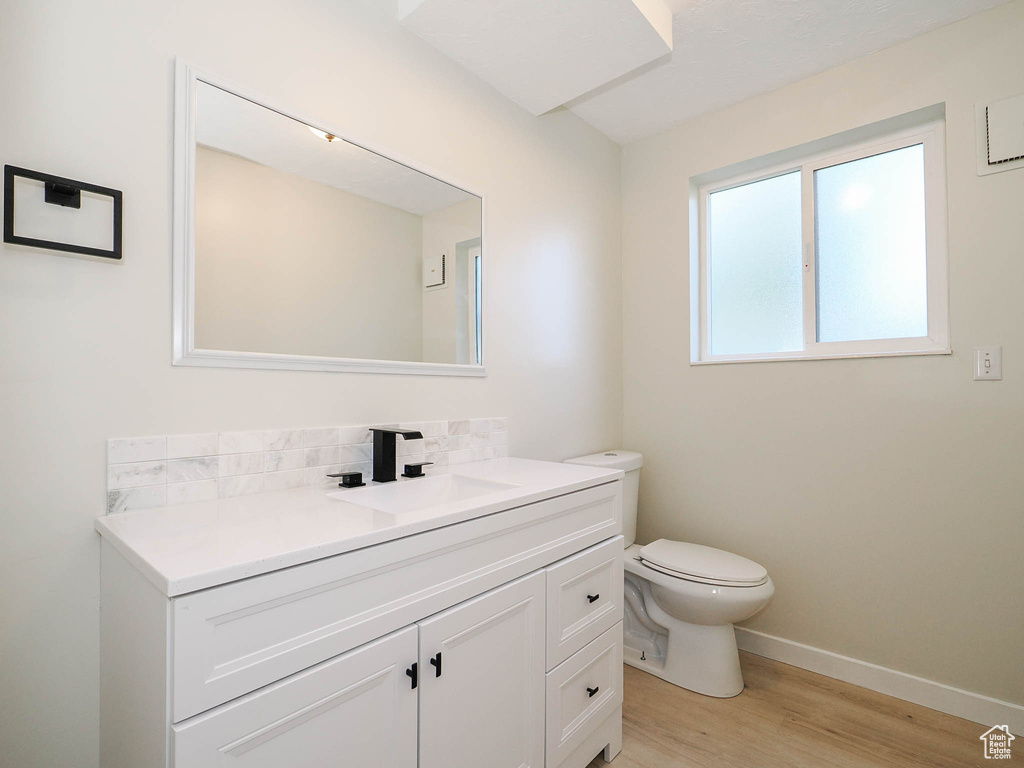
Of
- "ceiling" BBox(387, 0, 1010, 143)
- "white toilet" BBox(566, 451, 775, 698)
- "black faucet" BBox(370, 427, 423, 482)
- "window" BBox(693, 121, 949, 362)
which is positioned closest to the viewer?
"black faucet" BBox(370, 427, 423, 482)

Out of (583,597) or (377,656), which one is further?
(583,597)

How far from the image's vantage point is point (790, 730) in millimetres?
1641

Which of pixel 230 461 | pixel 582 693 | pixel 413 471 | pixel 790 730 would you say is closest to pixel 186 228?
pixel 230 461

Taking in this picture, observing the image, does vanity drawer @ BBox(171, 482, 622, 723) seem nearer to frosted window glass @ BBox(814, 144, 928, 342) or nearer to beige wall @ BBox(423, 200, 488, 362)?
beige wall @ BBox(423, 200, 488, 362)

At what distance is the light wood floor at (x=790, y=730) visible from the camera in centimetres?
150

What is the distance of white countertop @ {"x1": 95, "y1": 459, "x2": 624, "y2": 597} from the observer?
0.70 m

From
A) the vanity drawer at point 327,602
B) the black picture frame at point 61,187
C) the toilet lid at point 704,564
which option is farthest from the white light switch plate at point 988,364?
the black picture frame at point 61,187

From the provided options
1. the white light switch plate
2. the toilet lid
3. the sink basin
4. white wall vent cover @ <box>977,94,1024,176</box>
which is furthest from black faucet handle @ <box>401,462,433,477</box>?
white wall vent cover @ <box>977,94,1024,176</box>

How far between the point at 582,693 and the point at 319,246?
1473 mm

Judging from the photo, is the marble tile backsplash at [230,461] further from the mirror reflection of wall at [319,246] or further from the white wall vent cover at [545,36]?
the white wall vent cover at [545,36]

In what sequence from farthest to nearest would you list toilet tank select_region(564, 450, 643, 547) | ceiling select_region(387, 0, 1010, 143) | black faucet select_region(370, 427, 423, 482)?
toilet tank select_region(564, 450, 643, 547)
ceiling select_region(387, 0, 1010, 143)
black faucet select_region(370, 427, 423, 482)

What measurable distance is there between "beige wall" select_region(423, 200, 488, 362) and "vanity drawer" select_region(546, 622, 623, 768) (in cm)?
102

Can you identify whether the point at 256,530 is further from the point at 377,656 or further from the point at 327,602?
the point at 377,656

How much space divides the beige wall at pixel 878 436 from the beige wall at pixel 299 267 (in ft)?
4.68
